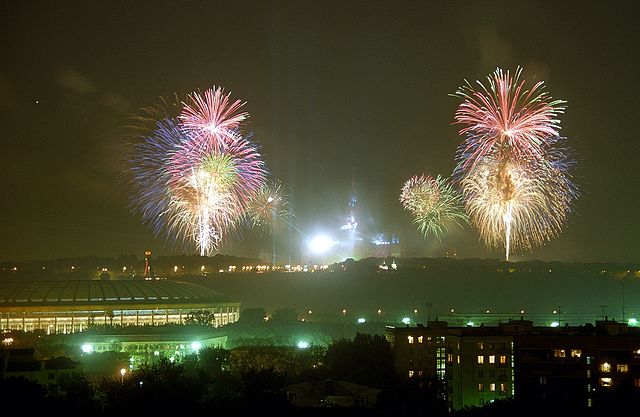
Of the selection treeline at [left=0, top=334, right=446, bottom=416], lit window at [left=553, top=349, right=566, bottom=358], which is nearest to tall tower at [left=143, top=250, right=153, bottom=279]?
treeline at [left=0, top=334, right=446, bottom=416]

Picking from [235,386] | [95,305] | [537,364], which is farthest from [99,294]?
[537,364]

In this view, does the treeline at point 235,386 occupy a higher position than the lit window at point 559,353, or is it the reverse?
the lit window at point 559,353

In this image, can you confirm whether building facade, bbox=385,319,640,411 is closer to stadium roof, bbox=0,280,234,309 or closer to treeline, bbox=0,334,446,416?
treeline, bbox=0,334,446,416

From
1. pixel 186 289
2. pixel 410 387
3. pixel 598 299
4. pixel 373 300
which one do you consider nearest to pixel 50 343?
pixel 186 289

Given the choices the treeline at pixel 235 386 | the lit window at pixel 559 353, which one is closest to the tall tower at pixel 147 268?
the treeline at pixel 235 386

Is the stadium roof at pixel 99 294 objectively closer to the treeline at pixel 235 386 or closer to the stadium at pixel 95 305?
the stadium at pixel 95 305

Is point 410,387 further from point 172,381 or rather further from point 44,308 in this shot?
point 44,308

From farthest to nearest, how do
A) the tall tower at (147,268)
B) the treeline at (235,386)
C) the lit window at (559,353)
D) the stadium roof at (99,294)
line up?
1. the tall tower at (147,268)
2. the stadium roof at (99,294)
3. the lit window at (559,353)
4. the treeline at (235,386)

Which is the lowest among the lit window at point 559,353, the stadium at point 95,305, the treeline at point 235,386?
the treeline at point 235,386
